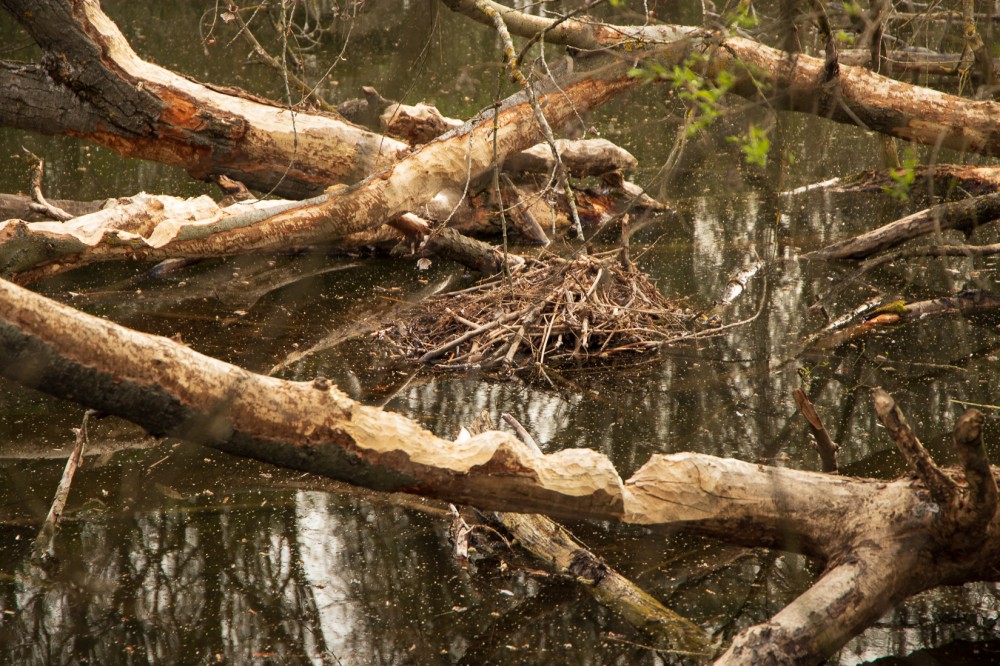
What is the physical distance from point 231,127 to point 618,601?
3.90m

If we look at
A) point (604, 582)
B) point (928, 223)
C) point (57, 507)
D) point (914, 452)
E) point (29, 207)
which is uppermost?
point (29, 207)

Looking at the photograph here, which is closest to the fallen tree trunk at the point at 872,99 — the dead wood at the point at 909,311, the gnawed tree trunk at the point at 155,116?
the dead wood at the point at 909,311

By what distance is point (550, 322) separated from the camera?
469 cm

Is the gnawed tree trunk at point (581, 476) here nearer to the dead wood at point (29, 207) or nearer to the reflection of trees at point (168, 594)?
the reflection of trees at point (168, 594)

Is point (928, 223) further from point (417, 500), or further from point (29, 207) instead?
point (29, 207)

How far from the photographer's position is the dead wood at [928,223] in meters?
5.15

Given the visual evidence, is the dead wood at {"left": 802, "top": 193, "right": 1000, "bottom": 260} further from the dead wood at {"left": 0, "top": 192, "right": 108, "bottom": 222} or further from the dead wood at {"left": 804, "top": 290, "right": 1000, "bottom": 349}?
the dead wood at {"left": 0, "top": 192, "right": 108, "bottom": 222}

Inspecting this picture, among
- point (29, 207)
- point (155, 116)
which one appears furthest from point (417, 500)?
point (29, 207)

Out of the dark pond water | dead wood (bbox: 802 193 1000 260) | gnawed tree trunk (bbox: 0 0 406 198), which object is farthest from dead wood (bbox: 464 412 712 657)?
dead wood (bbox: 802 193 1000 260)

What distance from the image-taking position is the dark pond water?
296 centimetres

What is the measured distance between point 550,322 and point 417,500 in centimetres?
133

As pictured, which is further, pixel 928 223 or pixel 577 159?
pixel 577 159

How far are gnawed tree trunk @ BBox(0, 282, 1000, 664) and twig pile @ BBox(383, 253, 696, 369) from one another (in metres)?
1.74

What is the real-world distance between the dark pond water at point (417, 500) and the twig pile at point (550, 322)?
0.14m
